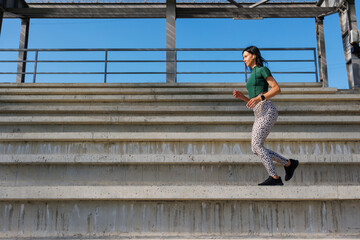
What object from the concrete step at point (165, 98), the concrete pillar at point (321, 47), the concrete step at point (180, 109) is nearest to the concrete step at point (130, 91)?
the concrete step at point (165, 98)

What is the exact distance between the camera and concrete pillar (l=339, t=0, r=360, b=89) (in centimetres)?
820

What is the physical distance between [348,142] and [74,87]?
5175 mm

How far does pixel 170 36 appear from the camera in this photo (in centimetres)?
934

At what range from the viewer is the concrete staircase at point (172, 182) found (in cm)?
264

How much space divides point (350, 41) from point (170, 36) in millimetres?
4987

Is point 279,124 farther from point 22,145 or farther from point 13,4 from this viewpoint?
point 13,4

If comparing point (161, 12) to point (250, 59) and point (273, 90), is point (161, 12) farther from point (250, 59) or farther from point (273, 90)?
point (273, 90)

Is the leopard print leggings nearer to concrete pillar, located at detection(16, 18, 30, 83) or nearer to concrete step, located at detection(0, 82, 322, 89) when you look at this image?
concrete step, located at detection(0, 82, 322, 89)

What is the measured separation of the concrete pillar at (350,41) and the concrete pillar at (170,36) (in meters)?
4.83

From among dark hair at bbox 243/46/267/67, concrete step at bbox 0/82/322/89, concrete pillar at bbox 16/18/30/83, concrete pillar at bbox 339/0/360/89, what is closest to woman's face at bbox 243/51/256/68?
dark hair at bbox 243/46/267/67

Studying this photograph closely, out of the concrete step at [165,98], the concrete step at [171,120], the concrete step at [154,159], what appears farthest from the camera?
the concrete step at [165,98]

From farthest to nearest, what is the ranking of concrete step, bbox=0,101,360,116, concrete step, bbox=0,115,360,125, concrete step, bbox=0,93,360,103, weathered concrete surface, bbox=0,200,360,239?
concrete step, bbox=0,93,360,103
concrete step, bbox=0,101,360,116
concrete step, bbox=0,115,360,125
weathered concrete surface, bbox=0,200,360,239

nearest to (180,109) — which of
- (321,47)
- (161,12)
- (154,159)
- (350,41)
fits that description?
(154,159)

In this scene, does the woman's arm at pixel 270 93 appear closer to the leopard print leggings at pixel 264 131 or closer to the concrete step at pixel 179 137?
the leopard print leggings at pixel 264 131
